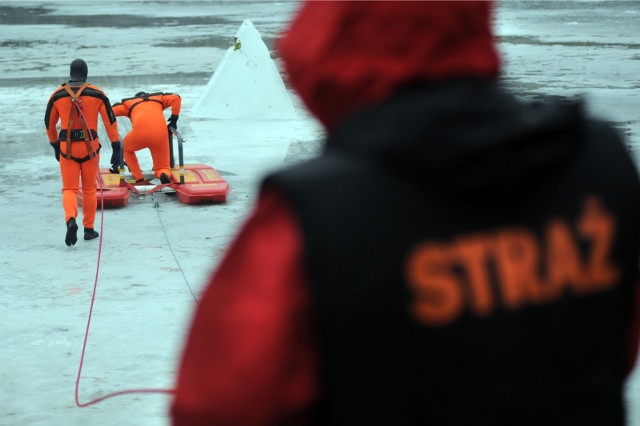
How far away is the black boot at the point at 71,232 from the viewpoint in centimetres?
862

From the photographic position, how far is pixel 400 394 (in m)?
1.64

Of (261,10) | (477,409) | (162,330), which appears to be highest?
(477,409)

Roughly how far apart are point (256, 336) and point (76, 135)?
739 centimetres

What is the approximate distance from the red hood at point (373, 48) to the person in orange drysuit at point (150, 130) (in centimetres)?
873

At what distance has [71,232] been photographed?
862 cm

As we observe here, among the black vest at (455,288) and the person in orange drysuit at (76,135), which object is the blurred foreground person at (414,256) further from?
the person in orange drysuit at (76,135)

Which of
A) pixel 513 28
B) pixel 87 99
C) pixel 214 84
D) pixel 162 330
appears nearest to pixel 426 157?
pixel 162 330

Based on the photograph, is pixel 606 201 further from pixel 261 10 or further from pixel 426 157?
pixel 261 10

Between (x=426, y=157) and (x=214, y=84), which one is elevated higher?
(x=426, y=157)

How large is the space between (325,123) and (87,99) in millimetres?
7211

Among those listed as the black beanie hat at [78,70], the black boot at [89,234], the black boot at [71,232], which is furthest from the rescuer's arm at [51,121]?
the black boot at [89,234]

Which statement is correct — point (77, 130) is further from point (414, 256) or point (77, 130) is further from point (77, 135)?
point (414, 256)

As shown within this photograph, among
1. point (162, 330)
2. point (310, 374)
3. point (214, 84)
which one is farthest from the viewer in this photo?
point (214, 84)

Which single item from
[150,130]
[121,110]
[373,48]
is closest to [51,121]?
[150,130]
